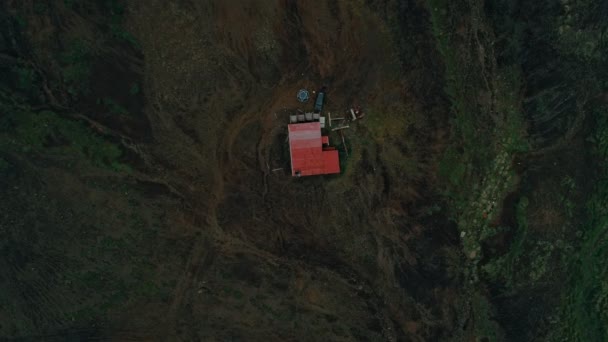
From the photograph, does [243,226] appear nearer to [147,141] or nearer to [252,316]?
[252,316]

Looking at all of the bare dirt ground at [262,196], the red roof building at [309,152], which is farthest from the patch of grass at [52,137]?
the red roof building at [309,152]

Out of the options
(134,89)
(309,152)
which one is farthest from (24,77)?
(309,152)

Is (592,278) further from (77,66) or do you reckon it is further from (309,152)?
(77,66)

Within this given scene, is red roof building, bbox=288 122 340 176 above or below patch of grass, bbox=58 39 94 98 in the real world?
below

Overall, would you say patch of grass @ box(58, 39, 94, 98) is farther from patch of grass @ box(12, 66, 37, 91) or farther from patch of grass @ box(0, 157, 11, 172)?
patch of grass @ box(0, 157, 11, 172)

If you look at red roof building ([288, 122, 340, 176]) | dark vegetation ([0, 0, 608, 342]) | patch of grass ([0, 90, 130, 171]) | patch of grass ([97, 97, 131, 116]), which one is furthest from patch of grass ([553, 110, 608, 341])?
patch of grass ([97, 97, 131, 116])

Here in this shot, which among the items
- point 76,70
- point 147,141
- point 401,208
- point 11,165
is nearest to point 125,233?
point 147,141
